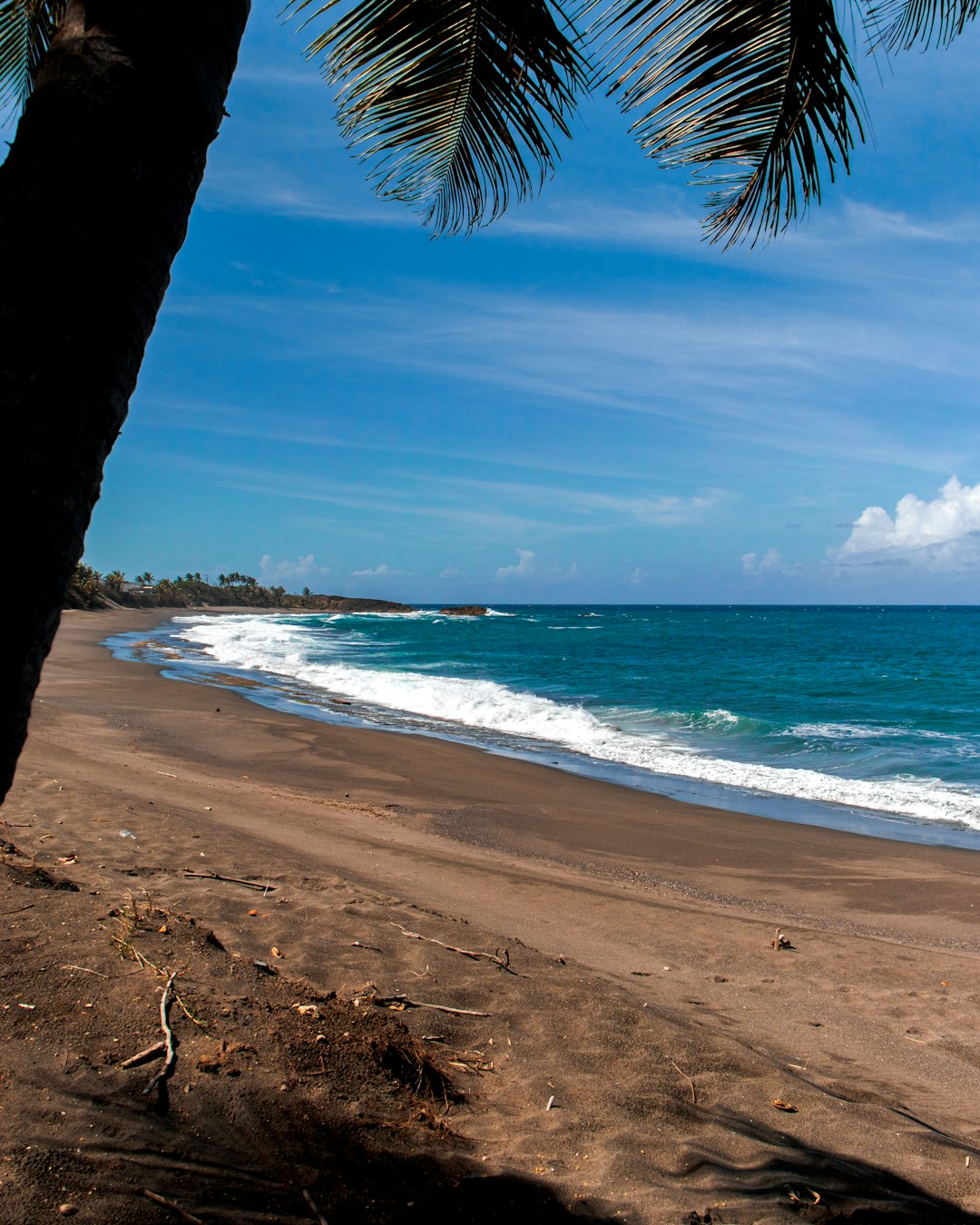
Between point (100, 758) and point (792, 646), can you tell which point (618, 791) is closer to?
point (100, 758)

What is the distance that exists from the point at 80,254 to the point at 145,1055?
2.44m

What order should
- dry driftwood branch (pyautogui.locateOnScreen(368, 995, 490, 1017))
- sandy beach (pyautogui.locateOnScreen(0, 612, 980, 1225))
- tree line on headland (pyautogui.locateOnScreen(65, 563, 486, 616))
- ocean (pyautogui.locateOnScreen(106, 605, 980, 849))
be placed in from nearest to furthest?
sandy beach (pyautogui.locateOnScreen(0, 612, 980, 1225)) < dry driftwood branch (pyautogui.locateOnScreen(368, 995, 490, 1017)) < ocean (pyautogui.locateOnScreen(106, 605, 980, 849)) < tree line on headland (pyautogui.locateOnScreen(65, 563, 486, 616))

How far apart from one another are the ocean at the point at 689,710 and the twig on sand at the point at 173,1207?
Answer: 1006 cm

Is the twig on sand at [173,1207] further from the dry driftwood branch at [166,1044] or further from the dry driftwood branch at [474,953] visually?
the dry driftwood branch at [474,953]

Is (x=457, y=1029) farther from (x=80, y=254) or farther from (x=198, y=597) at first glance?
(x=198, y=597)

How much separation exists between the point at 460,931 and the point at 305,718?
41.9 feet

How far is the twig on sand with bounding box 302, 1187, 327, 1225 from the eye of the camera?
207 cm

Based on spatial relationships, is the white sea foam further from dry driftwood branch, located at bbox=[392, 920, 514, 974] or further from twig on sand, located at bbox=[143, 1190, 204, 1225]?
twig on sand, located at bbox=[143, 1190, 204, 1225]

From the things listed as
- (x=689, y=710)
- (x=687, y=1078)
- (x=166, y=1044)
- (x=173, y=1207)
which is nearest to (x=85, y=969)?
(x=166, y=1044)

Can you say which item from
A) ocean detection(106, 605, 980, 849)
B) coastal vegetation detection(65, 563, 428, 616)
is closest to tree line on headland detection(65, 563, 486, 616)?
coastal vegetation detection(65, 563, 428, 616)

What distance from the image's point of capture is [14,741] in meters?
1.46

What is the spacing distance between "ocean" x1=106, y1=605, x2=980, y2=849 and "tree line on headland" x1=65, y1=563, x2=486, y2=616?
3346cm

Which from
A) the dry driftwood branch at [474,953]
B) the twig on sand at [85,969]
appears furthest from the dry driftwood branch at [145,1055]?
the dry driftwood branch at [474,953]

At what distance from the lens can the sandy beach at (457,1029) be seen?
92.0 inches
